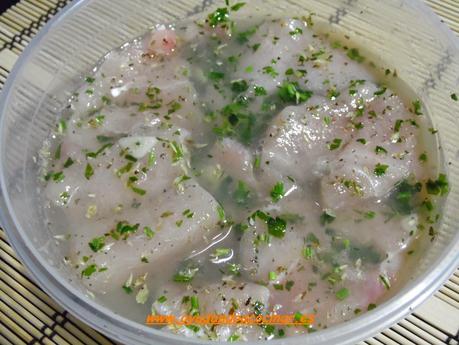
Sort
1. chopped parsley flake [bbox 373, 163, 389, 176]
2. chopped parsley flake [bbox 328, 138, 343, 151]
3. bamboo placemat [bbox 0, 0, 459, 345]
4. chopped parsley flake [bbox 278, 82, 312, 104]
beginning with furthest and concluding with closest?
chopped parsley flake [bbox 278, 82, 312, 104] < chopped parsley flake [bbox 328, 138, 343, 151] < chopped parsley flake [bbox 373, 163, 389, 176] < bamboo placemat [bbox 0, 0, 459, 345]

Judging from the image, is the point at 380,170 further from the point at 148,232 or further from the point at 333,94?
the point at 148,232

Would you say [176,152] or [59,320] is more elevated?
[176,152]

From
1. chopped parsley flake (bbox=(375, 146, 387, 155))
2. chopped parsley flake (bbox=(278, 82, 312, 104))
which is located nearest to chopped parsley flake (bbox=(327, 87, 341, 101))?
chopped parsley flake (bbox=(278, 82, 312, 104))

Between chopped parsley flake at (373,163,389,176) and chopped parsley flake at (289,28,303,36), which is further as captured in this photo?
chopped parsley flake at (289,28,303,36)

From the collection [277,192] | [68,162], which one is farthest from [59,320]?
[277,192]

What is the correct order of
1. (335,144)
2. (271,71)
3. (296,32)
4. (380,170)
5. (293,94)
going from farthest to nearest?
(296,32) < (271,71) < (293,94) < (335,144) < (380,170)

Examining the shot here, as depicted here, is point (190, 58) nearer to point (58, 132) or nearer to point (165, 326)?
point (58, 132)

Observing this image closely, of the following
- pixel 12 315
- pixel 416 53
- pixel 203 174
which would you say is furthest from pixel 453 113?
pixel 12 315

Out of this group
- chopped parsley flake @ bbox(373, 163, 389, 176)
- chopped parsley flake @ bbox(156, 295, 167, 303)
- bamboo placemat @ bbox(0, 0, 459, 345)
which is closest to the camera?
chopped parsley flake @ bbox(156, 295, 167, 303)

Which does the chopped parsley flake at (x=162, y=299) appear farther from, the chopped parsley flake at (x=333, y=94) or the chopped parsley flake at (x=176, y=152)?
the chopped parsley flake at (x=333, y=94)

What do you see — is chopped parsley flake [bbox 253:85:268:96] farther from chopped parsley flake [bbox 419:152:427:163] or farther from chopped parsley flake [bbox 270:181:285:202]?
chopped parsley flake [bbox 419:152:427:163]

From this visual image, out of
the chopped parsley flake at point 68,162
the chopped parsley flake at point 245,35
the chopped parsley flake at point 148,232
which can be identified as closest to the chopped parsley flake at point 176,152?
the chopped parsley flake at point 148,232
